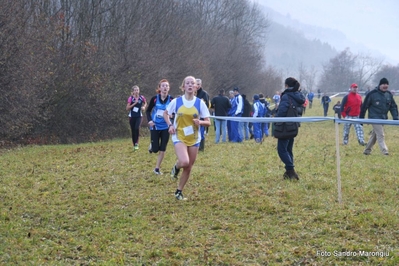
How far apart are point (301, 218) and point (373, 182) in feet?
9.93

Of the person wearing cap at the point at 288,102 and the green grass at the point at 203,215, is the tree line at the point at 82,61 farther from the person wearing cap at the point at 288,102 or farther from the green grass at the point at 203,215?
the person wearing cap at the point at 288,102

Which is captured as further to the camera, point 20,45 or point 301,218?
point 20,45

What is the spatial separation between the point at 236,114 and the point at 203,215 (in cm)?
1194

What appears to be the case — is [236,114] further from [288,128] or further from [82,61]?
[82,61]

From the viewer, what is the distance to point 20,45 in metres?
19.1

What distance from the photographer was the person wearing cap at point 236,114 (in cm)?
1919

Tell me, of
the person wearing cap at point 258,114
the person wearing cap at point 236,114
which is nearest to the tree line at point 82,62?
the person wearing cap at point 236,114

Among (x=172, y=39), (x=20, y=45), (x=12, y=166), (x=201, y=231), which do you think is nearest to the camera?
(x=201, y=231)

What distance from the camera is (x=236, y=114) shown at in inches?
764

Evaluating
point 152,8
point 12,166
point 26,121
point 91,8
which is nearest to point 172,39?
point 152,8

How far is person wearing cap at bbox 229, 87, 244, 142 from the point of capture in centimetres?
1919

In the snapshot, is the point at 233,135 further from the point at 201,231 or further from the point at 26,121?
the point at 201,231

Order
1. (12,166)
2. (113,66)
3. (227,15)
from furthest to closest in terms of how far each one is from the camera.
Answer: (227,15)
(113,66)
(12,166)

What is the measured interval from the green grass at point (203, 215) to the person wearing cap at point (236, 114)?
666cm
